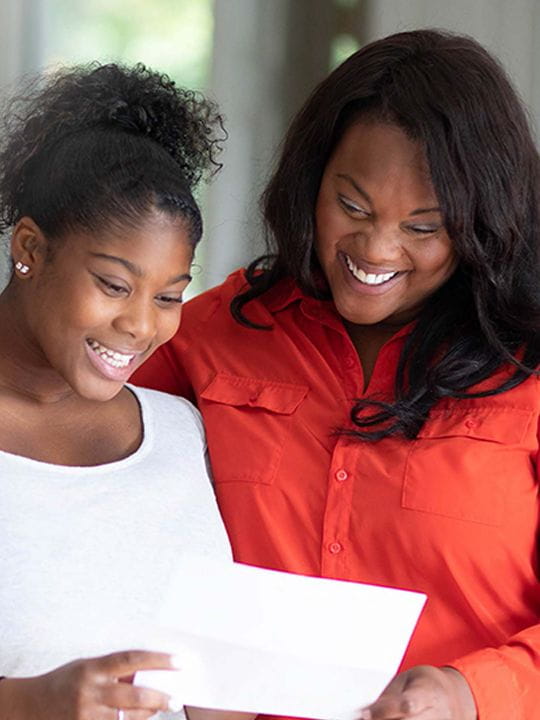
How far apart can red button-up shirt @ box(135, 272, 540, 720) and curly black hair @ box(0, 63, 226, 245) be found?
0.30 m

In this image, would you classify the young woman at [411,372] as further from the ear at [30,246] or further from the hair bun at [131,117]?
the ear at [30,246]

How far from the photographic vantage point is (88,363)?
1408mm

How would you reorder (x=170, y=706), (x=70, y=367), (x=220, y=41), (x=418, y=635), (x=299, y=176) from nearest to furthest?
1. (x=170, y=706)
2. (x=70, y=367)
3. (x=418, y=635)
4. (x=299, y=176)
5. (x=220, y=41)

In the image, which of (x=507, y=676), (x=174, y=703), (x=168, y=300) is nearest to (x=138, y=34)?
(x=168, y=300)

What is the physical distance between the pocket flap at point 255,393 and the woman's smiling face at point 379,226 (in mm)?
124

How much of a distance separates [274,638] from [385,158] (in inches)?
25.3

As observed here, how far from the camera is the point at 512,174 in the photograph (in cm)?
163

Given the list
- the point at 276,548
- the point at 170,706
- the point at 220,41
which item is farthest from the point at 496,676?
the point at 220,41

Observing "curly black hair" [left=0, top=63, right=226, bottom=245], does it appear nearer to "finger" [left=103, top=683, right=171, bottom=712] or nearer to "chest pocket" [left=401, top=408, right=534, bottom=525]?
"chest pocket" [left=401, top=408, right=534, bottom=525]

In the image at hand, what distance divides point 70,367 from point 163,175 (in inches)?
9.9

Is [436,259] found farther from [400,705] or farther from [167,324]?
[400,705]

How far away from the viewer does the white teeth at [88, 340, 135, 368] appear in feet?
4.61

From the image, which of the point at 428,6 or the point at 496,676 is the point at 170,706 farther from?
the point at 428,6

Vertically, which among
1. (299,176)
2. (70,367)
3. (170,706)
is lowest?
(170,706)
